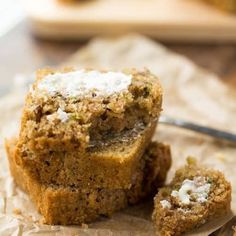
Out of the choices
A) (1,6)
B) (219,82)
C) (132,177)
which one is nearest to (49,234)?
(132,177)

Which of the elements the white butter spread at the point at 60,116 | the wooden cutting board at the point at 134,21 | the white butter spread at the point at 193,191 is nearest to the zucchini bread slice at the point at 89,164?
the white butter spread at the point at 60,116

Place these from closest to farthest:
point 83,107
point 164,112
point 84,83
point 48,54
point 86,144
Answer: point 86,144 < point 83,107 < point 84,83 < point 164,112 < point 48,54

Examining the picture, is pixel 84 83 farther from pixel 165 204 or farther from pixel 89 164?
pixel 165 204

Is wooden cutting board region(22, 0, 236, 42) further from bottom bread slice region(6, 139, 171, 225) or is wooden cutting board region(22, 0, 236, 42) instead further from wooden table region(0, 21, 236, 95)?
bottom bread slice region(6, 139, 171, 225)


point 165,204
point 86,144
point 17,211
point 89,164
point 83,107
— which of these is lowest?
point 17,211

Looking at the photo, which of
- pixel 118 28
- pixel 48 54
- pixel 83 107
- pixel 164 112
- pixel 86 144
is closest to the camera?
pixel 86 144

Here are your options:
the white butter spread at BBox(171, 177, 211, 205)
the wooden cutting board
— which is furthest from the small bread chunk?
the wooden cutting board

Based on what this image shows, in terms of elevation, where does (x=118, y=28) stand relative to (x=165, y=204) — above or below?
above

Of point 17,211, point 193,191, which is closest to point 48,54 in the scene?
point 17,211
